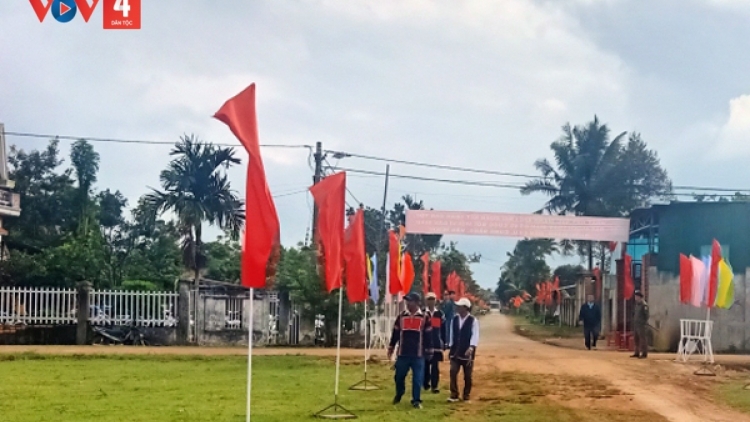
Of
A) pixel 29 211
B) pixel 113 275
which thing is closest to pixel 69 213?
pixel 29 211

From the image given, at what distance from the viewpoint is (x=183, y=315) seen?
26203mm

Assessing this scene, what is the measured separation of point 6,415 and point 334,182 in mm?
5320

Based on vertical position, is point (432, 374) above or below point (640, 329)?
below

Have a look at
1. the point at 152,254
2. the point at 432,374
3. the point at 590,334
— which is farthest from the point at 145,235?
the point at 432,374

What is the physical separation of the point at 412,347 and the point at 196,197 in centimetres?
1937

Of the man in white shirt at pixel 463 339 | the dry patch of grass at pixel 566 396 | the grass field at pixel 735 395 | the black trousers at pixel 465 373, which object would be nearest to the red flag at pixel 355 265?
the man in white shirt at pixel 463 339

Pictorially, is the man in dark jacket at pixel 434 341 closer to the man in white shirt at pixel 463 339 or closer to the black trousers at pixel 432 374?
the black trousers at pixel 432 374

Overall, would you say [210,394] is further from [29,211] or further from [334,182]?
[29,211]

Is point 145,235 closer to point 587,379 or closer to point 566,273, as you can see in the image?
point 587,379

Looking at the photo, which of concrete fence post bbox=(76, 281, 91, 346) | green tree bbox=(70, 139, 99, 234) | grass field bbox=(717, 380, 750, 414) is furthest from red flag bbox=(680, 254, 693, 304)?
green tree bbox=(70, 139, 99, 234)

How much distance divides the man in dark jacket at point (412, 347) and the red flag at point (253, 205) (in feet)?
15.5

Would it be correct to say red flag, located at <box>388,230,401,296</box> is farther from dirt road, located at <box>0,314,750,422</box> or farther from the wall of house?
the wall of house

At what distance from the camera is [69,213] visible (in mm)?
42562

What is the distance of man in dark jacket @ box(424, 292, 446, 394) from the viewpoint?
47.9 ft
